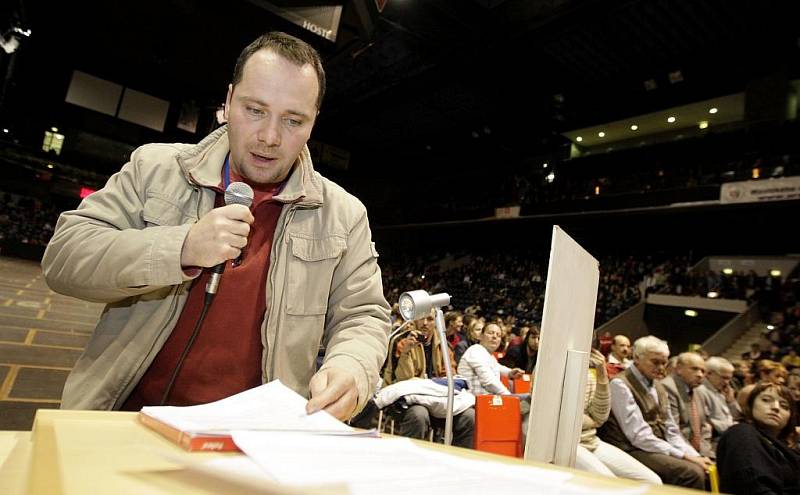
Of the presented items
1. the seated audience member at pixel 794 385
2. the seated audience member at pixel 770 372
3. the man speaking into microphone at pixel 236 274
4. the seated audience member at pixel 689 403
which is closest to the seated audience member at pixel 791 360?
the seated audience member at pixel 794 385

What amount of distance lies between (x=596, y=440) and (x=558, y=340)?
259 centimetres

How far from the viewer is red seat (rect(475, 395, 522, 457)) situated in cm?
327

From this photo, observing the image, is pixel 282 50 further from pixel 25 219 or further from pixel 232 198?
pixel 25 219

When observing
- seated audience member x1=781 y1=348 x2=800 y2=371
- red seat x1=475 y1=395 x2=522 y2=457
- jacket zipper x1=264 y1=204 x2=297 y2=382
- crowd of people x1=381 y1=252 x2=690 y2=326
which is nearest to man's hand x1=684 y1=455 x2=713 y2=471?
red seat x1=475 y1=395 x2=522 y2=457

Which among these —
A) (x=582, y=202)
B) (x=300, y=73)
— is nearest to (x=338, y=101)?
(x=582, y=202)

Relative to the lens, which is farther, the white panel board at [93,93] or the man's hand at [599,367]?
the white panel board at [93,93]

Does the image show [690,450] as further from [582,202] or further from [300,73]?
[582,202]

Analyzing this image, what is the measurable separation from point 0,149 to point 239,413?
893 inches

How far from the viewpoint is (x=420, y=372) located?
4.94 meters

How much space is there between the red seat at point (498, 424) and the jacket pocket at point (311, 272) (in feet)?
7.22

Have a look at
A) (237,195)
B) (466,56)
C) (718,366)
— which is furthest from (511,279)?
(237,195)

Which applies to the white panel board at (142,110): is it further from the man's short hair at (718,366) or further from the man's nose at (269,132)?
the man's short hair at (718,366)

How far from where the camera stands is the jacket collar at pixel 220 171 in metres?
1.36

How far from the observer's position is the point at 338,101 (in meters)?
15.3
